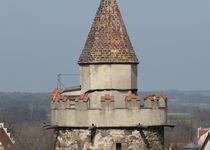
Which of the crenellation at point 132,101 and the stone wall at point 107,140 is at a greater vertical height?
the crenellation at point 132,101

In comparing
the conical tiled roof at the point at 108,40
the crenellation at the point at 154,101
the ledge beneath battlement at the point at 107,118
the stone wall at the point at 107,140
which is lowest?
the stone wall at the point at 107,140

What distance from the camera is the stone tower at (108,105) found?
34.9 meters

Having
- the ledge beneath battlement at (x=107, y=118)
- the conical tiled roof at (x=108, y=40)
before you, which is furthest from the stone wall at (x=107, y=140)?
the conical tiled roof at (x=108, y=40)

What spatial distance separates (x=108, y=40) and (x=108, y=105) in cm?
244

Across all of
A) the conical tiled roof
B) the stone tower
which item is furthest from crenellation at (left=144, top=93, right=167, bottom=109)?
the conical tiled roof

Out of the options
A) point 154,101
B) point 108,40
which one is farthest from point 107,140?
point 108,40

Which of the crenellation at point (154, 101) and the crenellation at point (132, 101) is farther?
the crenellation at point (154, 101)

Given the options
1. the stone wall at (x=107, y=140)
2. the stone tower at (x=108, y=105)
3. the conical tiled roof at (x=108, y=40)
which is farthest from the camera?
the conical tiled roof at (x=108, y=40)

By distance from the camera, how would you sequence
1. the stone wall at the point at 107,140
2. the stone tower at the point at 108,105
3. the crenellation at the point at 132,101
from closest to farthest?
the stone wall at the point at 107,140 → the stone tower at the point at 108,105 → the crenellation at the point at 132,101

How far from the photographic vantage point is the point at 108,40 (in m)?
36.1

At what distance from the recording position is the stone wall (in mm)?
34812

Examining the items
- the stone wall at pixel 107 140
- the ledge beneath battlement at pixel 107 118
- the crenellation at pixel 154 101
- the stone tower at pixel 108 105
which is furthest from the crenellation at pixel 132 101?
the stone wall at pixel 107 140

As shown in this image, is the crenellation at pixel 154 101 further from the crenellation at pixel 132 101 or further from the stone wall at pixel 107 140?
the stone wall at pixel 107 140

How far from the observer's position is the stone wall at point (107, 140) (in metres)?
34.8
